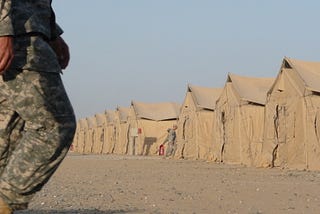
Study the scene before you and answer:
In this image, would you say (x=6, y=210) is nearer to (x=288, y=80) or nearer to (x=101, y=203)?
(x=101, y=203)

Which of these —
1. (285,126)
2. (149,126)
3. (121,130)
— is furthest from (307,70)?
(121,130)

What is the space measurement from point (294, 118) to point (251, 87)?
490cm

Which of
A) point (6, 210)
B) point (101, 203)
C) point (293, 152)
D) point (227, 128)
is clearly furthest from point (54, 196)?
point (227, 128)

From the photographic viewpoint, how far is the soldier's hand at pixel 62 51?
319cm

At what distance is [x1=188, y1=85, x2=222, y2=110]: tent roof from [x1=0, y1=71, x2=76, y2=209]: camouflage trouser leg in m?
19.7

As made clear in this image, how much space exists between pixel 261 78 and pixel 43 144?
1769cm

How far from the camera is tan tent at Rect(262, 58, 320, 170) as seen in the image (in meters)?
13.2

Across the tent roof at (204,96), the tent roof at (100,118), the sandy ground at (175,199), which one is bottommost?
the tent roof at (100,118)

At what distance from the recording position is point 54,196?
6.29m

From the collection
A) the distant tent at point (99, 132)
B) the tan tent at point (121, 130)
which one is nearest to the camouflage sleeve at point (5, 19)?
the tan tent at point (121, 130)

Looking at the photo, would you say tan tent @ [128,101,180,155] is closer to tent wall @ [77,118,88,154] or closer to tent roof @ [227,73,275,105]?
tent roof @ [227,73,275,105]

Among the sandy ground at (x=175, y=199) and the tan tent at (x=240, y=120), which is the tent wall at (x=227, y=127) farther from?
the sandy ground at (x=175, y=199)

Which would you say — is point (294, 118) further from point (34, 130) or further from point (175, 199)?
point (34, 130)

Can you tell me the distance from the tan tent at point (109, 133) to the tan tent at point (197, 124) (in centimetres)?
1301
